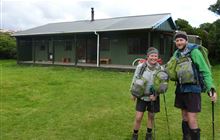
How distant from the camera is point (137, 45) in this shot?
61.9 ft

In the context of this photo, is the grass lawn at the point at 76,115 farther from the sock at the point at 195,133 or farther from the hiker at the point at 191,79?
the hiker at the point at 191,79

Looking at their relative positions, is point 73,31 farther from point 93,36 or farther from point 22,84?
point 22,84

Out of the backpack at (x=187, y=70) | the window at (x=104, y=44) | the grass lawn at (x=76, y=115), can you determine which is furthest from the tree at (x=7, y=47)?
the backpack at (x=187, y=70)

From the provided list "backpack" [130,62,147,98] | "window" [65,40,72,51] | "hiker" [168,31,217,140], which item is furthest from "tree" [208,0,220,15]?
"hiker" [168,31,217,140]

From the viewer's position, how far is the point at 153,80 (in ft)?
14.5

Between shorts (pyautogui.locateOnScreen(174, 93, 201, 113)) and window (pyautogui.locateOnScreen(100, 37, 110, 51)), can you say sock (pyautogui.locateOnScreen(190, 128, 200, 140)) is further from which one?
window (pyautogui.locateOnScreen(100, 37, 110, 51))

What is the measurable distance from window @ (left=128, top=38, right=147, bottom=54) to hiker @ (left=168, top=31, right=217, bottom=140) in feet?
47.2

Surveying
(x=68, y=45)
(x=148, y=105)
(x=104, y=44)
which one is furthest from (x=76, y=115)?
(x=68, y=45)

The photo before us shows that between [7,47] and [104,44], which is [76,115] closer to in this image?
[104,44]

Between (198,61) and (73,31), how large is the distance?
53.7ft

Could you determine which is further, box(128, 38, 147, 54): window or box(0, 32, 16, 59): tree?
box(0, 32, 16, 59): tree

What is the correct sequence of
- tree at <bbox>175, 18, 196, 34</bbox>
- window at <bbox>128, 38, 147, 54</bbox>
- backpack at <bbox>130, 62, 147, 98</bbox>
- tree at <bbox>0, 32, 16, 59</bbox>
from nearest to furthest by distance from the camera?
backpack at <bbox>130, 62, 147, 98</bbox> → window at <bbox>128, 38, 147, 54</bbox> → tree at <bbox>175, 18, 196, 34</bbox> → tree at <bbox>0, 32, 16, 59</bbox>

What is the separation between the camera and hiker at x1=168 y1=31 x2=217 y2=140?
154 inches

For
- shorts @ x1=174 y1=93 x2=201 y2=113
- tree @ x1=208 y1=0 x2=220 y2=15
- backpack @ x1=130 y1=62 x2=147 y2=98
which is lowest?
shorts @ x1=174 y1=93 x2=201 y2=113
